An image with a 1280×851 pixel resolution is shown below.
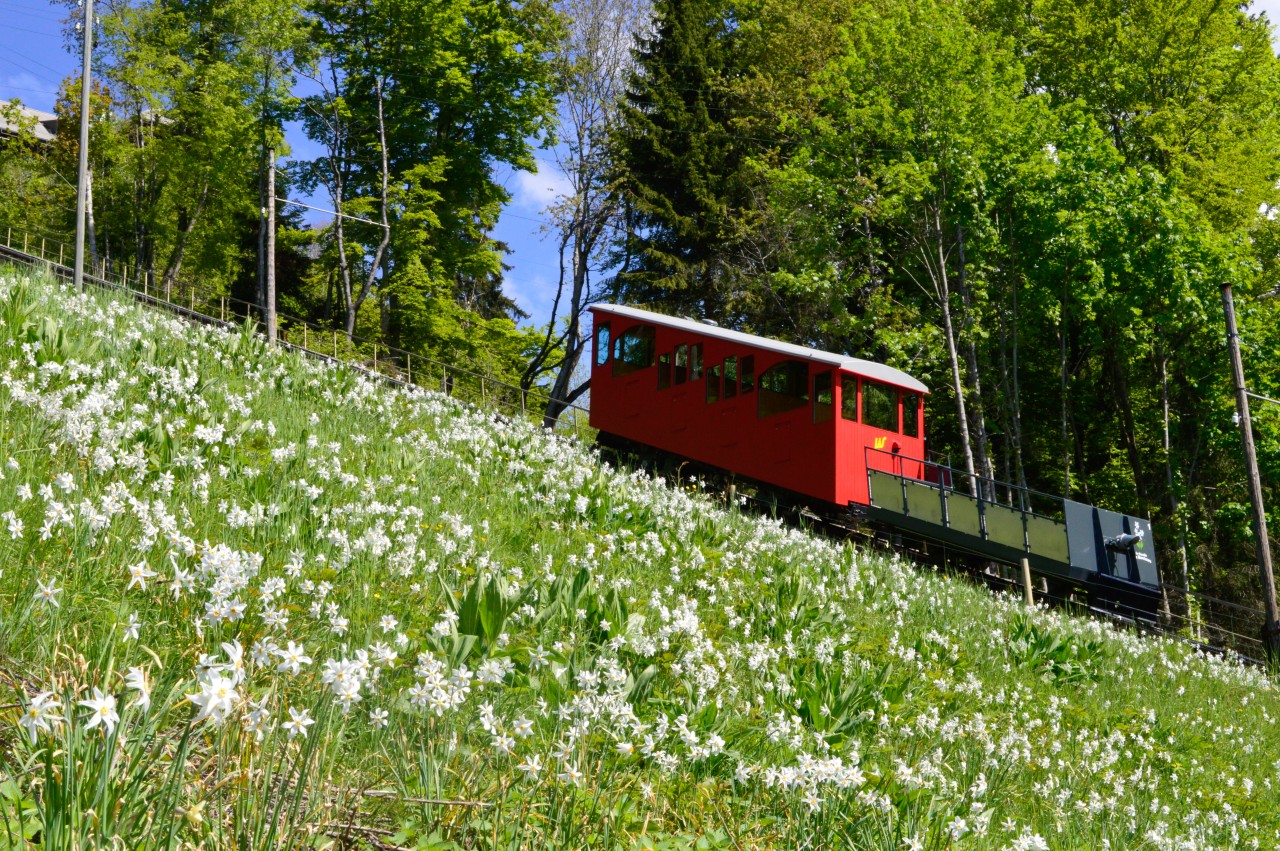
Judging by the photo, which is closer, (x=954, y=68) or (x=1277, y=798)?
(x=1277, y=798)

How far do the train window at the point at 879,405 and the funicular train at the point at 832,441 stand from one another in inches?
1.3

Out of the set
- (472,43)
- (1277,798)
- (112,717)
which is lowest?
(1277,798)

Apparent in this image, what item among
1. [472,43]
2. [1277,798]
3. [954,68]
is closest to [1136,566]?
[1277,798]

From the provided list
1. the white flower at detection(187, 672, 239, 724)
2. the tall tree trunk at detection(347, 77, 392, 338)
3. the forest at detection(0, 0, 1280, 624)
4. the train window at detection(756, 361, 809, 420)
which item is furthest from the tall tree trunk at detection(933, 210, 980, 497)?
the white flower at detection(187, 672, 239, 724)

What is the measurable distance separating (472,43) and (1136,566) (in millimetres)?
29697

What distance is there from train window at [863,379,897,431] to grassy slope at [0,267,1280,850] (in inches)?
334

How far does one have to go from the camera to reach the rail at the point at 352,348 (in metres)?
26.2

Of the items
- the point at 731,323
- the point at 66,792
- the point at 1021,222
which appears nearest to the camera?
the point at 66,792

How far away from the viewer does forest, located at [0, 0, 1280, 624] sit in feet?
82.8

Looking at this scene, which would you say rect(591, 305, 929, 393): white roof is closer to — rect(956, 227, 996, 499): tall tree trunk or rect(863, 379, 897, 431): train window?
rect(863, 379, 897, 431): train window

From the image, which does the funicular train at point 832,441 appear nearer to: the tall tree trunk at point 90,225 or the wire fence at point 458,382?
the wire fence at point 458,382

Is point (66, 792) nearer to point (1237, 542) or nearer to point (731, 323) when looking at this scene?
point (731, 323)

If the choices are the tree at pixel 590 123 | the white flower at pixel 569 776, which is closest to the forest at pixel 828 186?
the tree at pixel 590 123

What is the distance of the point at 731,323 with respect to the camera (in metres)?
32.3
